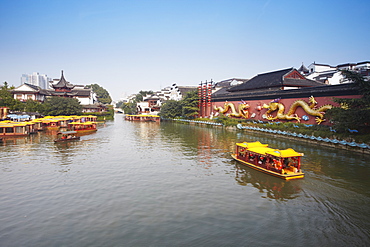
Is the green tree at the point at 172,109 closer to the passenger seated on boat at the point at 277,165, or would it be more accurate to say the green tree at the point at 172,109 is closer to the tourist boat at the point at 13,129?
the tourist boat at the point at 13,129

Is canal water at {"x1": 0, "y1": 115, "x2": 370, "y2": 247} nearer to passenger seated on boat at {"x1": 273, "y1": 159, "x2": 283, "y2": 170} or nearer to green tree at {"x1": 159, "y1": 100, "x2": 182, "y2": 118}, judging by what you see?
passenger seated on boat at {"x1": 273, "y1": 159, "x2": 283, "y2": 170}

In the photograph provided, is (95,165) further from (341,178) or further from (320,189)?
(341,178)

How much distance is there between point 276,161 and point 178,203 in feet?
20.4

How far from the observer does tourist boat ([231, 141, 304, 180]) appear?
13.1 metres

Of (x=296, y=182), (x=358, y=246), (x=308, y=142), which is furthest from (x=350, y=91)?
(x=358, y=246)

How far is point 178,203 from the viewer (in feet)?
34.2

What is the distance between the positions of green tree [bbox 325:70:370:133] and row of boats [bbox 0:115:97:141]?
25.0 metres

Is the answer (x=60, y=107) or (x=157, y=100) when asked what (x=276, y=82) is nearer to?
(x=60, y=107)

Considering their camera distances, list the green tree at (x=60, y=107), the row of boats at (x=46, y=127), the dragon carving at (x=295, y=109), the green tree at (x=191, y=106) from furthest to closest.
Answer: the green tree at (x=191, y=106)
the green tree at (x=60, y=107)
the row of boats at (x=46, y=127)
the dragon carving at (x=295, y=109)

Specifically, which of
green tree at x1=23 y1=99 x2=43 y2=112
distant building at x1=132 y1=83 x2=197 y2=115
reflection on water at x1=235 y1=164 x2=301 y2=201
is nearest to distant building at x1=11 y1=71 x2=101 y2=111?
green tree at x1=23 y1=99 x2=43 y2=112

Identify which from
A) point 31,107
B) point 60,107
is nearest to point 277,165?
point 31,107

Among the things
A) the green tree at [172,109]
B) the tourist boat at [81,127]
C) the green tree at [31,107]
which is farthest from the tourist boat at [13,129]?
the green tree at [172,109]

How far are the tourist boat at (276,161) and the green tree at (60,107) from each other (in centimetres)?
4674

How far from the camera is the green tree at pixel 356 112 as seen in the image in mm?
19156
